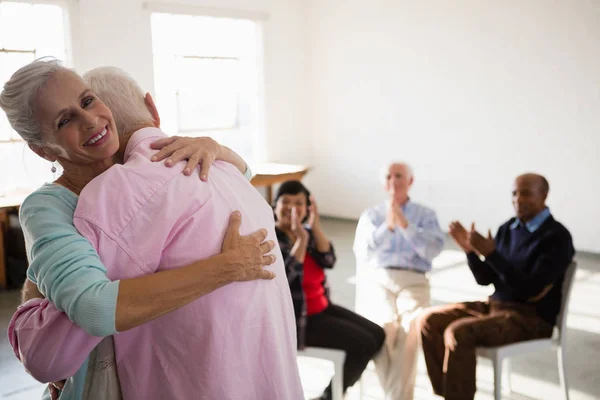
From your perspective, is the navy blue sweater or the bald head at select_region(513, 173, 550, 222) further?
the bald head at select_region(513, 173, 550, 222)

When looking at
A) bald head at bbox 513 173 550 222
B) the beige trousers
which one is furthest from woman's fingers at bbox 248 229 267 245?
bald head at bbox 513 173 550 222

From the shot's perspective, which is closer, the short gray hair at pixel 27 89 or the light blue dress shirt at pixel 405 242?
the short gray hair at pixel 27 89

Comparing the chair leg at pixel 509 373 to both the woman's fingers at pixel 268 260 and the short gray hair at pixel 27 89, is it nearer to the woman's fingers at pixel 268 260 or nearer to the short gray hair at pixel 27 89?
the woman's fingers at pixel 268 260

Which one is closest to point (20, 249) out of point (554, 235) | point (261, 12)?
point (261, 12)

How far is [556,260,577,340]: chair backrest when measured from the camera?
7.82 feet

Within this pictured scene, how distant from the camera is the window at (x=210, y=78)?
A: 641cm

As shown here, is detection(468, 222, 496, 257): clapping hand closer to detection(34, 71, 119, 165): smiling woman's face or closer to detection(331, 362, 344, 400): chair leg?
detection(331, 362, 344, 400): chair leg

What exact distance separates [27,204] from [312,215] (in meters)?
1.73

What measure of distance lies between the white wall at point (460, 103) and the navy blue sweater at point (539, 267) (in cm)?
340

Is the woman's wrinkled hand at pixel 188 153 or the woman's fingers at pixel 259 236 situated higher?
the woman's wrinkled hand at pixel 188 153

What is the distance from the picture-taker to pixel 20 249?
5.12 meters

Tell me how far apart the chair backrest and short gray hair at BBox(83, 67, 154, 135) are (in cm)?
195

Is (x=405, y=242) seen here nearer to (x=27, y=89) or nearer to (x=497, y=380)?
(x=497, y=380)

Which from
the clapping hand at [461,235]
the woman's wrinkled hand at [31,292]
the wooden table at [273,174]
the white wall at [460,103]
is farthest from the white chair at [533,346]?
the wooden table at [273,174]
